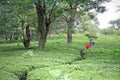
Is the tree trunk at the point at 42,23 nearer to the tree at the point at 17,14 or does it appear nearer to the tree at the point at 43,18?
the tree at the point at 43,18

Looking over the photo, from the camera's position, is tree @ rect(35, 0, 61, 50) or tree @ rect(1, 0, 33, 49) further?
tree @ rect(1, 0, 33, 49)

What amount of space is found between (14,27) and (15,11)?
192 centimetres

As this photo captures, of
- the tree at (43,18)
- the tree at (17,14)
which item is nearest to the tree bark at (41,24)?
the tree at (43,18)

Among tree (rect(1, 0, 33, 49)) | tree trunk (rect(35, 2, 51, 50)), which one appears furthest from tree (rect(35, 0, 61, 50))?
tree (rect(1, 0, 33, 49))

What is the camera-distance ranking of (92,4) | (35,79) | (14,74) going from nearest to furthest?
(35,79), (14,74), (92,4)

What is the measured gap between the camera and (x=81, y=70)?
47.1ft

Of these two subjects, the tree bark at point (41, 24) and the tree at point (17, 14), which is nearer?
the tree bark at point (41, 24)

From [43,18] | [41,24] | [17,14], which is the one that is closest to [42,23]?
[41,24]

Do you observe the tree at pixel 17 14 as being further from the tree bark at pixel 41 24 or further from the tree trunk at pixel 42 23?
the tree trunk at pixel 42 23

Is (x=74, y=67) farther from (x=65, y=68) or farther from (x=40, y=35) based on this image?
(x=40, y=35)

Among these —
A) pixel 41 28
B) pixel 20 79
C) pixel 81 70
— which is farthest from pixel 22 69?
pixel 41 28

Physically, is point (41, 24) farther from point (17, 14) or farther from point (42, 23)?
point (17, 14)

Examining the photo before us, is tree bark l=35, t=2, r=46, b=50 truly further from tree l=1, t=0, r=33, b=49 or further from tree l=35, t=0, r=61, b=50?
tree l=1, t=0, r=33, b=49

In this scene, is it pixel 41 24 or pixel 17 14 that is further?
pixel 17 14
